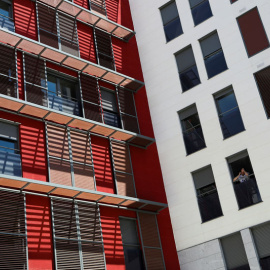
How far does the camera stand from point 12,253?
17297 mm

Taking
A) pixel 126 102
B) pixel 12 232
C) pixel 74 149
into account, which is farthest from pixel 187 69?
pixel 12 232

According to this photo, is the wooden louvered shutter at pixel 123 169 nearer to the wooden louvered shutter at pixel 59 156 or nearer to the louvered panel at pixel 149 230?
the louvered panel at pixel 149 230

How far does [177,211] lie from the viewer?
2298 cm

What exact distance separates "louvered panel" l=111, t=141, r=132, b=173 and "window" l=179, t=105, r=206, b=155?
289 cm

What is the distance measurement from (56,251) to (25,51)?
890 cm

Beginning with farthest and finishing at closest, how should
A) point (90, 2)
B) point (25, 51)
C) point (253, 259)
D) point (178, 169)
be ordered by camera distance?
point (90, 2), point (178, 169), point (25, 51), point (253, 259)

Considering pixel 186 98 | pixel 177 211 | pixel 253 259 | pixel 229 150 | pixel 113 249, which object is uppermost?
pixel 186 98

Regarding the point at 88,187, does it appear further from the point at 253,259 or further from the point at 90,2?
the point at 90,2

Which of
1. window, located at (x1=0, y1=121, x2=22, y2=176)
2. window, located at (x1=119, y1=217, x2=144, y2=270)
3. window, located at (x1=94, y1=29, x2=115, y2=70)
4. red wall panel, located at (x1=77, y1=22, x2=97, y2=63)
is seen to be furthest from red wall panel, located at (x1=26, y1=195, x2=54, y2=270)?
window, located at (x1=94, y1=29, x2=115, y2=70)

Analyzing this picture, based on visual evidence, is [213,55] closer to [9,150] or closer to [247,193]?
[247,193]

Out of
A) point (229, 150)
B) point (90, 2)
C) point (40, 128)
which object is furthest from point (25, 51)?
point (229, 150)

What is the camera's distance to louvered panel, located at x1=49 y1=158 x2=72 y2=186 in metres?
20.1

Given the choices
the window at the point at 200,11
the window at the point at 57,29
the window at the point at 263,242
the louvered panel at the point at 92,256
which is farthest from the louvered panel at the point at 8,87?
the window at the point at 263,242

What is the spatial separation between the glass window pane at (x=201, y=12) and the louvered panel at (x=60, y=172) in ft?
35.0
